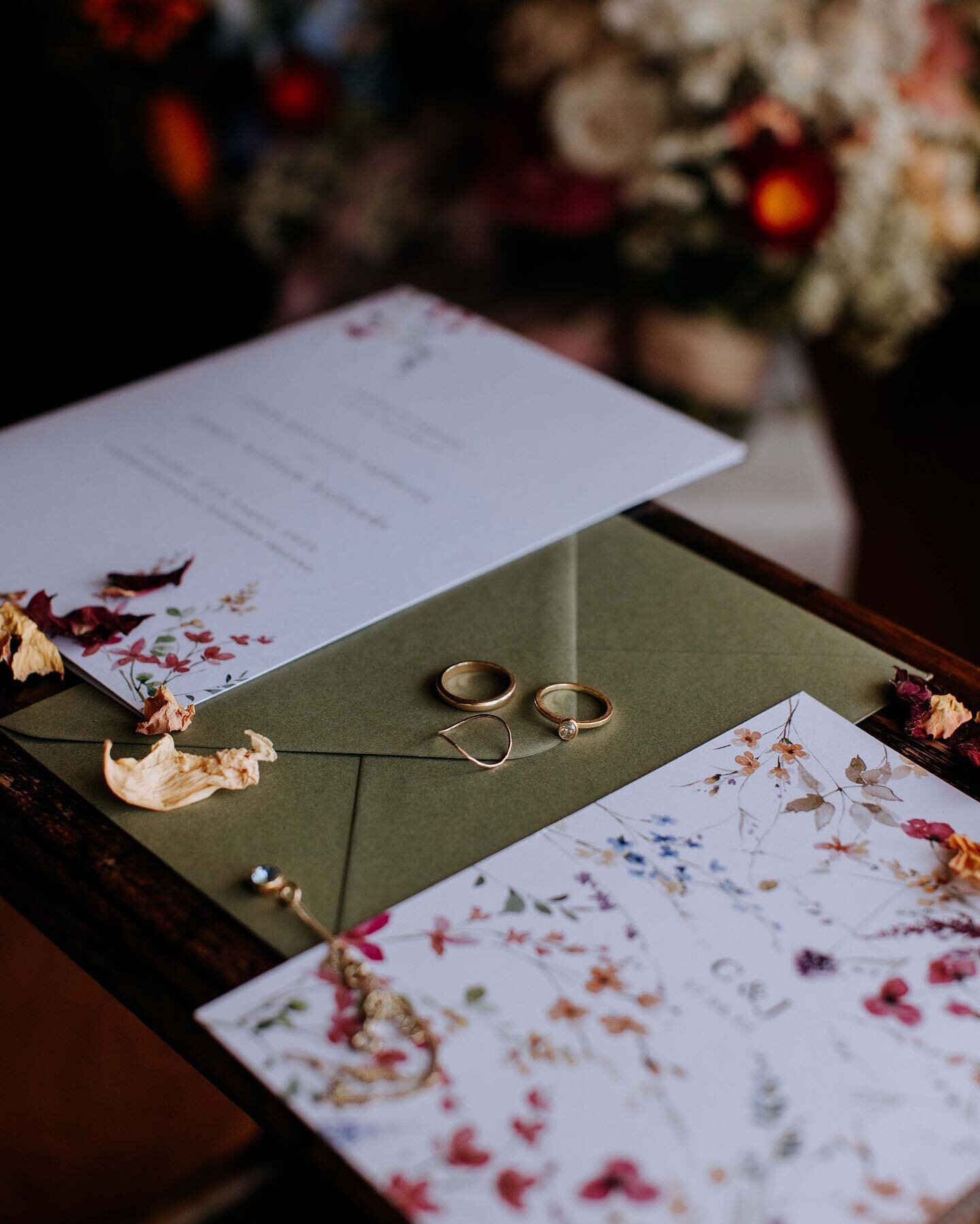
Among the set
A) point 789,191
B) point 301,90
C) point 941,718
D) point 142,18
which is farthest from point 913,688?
point 301,90

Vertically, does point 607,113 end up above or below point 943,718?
above

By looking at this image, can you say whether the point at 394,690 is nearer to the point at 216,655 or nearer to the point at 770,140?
the point at 216,655

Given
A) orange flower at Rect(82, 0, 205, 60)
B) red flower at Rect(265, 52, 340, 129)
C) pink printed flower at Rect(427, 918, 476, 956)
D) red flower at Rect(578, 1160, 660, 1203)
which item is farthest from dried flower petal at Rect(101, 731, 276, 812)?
red flower at Rect(265, 52, 340, 129)

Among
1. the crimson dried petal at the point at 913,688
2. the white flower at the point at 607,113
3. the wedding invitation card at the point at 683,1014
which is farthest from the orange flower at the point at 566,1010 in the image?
the white flower at the point at 607,113

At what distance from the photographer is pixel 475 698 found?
56cm

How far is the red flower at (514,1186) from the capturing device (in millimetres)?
364

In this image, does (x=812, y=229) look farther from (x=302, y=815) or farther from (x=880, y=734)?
(x=302, y=815)

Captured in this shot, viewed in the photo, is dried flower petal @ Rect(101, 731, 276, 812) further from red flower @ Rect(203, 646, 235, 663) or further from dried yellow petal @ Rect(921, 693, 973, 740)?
dried yellow petal @ Rect(921, 693, 973, 740)

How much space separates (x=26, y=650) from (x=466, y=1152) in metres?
0.32

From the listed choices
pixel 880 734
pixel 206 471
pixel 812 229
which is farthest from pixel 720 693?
pixel 812 229

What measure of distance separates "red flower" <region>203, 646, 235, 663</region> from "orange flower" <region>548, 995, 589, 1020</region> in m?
0.24

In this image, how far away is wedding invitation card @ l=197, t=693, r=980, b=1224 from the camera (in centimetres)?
37

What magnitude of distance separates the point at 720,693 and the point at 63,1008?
99 centimetres

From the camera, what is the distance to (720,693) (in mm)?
569
